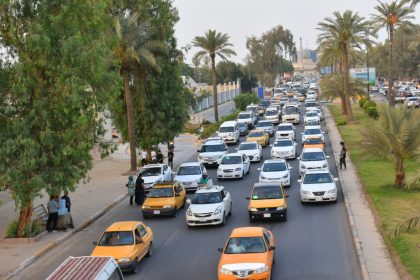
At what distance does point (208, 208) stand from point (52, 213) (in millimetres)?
6416

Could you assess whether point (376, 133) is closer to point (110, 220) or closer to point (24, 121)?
point (110, 220)

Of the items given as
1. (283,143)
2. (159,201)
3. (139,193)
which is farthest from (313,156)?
(159,201)

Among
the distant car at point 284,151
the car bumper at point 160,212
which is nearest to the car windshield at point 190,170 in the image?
the car bumper at point 160,212

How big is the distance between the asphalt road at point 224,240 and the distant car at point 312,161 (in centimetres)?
473

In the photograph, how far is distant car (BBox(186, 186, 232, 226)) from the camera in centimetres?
2389

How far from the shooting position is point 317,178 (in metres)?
27.9

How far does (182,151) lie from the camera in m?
55.1

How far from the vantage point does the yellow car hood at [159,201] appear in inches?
1046

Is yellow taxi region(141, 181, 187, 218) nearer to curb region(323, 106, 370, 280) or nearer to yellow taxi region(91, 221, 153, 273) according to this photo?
yellow taxi region(91, 221, 153, 273)

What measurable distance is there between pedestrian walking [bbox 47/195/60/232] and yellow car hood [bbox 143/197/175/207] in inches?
151

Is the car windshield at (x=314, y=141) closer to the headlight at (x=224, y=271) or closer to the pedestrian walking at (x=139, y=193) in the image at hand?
the pedestrian walking at (x=139, y=193)

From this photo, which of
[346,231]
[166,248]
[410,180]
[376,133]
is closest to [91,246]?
[166,248]

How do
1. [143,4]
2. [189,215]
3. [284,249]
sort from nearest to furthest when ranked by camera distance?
1. [284,249]
2. [189,215]
3. [143,4]

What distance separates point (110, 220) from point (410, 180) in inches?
585
